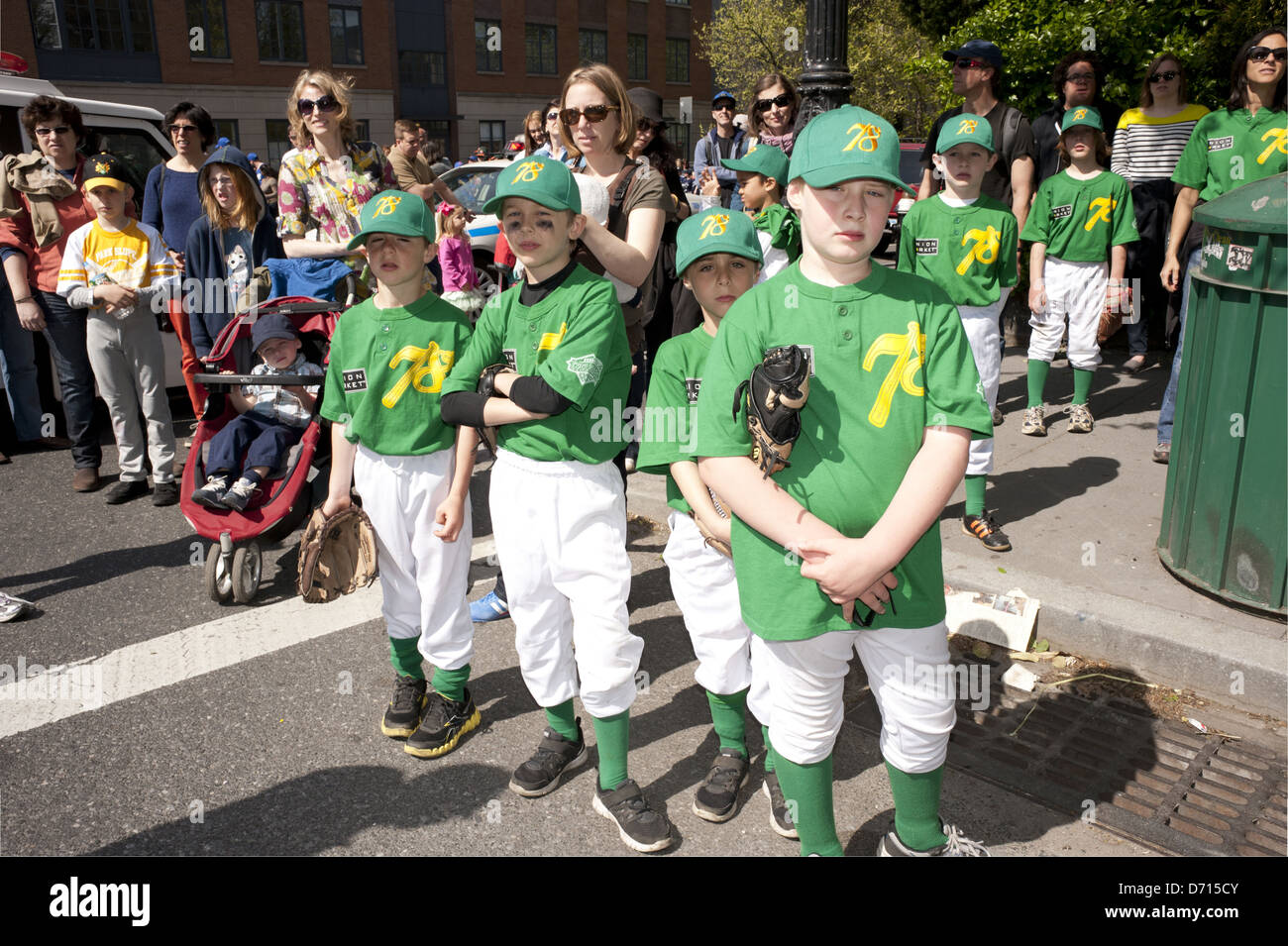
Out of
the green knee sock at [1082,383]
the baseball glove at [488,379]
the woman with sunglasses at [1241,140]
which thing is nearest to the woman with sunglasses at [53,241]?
the baseball glove at [488,379]

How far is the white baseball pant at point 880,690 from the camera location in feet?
8.21

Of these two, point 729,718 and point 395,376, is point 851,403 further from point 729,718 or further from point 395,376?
point 395,376

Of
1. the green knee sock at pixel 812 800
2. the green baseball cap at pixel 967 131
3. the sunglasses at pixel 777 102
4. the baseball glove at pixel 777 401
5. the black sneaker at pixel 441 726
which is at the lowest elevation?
the black sneaker at pixel 441 726

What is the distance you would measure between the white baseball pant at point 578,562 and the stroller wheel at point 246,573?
229 cm

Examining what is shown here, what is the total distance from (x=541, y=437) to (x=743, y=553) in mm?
924

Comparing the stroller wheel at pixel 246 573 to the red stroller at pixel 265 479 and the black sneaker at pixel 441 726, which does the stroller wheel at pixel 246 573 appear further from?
the black sneaker at pixel 441 726

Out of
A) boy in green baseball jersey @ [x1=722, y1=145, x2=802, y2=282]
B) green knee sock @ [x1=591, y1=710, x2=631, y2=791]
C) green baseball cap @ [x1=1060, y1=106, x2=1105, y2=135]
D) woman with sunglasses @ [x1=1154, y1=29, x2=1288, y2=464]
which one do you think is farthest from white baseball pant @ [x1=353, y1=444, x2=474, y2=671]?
green baseball cap @ [x1=1060, y1=106, x2=1105, y2=135]

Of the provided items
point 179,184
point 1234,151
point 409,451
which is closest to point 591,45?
point 179,184

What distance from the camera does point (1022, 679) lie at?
3.97 meters

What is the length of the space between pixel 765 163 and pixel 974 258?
3.89 ft

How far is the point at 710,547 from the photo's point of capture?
3.25m
